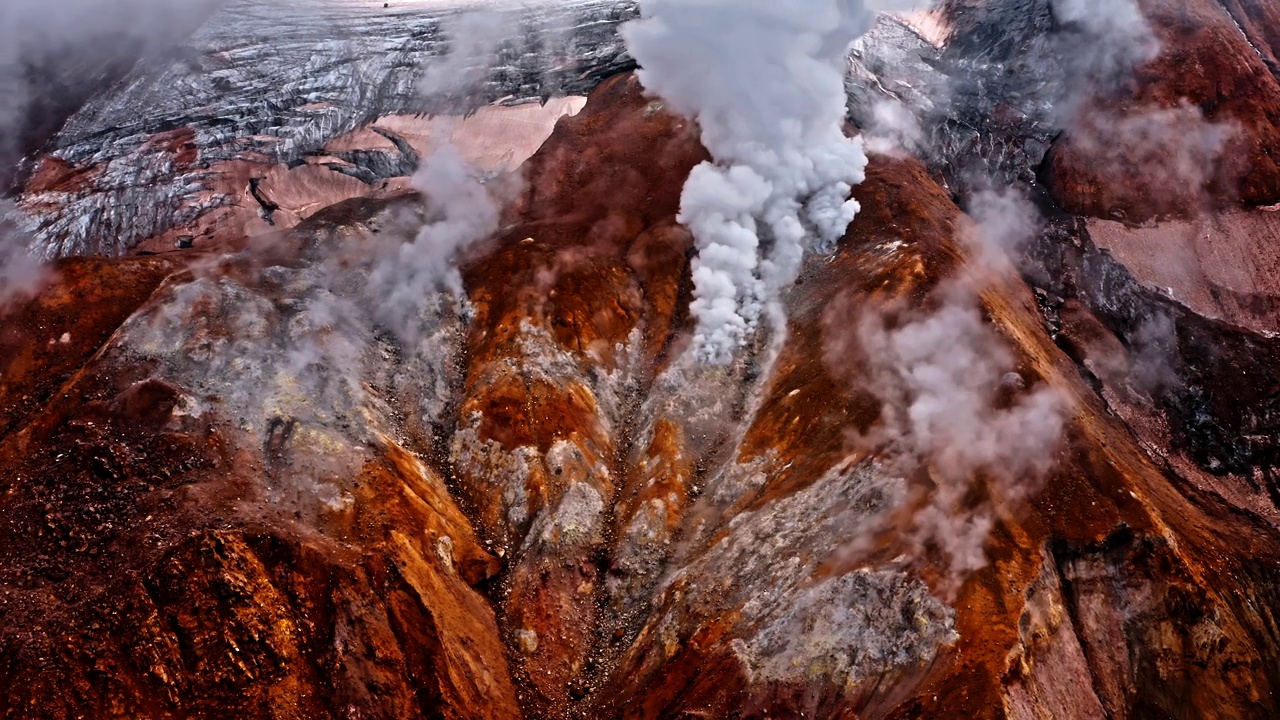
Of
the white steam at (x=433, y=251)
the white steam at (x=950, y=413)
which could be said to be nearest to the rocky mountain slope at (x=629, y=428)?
the white steam at (x=950, y=413)

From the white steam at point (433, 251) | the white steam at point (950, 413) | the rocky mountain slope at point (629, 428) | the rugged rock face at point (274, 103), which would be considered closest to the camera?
the rocky mountain slope at point (629, 428)

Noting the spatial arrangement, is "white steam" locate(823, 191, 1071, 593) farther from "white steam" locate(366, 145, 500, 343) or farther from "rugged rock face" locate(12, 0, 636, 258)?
"rugged rock face" locate(12, 0, 636, 258)

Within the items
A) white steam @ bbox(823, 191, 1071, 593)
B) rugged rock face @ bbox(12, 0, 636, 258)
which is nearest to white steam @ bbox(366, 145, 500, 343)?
rugged rock face @ bbox(12, 0, 636, 258)

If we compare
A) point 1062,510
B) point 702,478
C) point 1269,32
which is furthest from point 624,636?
point 1269,32

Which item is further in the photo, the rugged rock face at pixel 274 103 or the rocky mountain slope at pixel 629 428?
the rugged rock face at pixel 274 103

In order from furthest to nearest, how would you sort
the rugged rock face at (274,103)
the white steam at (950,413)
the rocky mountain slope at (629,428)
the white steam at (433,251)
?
1. the rugged rock face at (274,103)
2. the white steam at (433,251)
3. the white steam at (950,413)
4. the rocky mountain slope at (629,428)

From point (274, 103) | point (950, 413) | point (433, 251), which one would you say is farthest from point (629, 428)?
point (274, 103)

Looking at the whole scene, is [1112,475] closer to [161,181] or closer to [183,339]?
[183,339]

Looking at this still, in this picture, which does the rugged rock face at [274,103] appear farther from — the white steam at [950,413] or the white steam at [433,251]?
the white steam at [950,413]

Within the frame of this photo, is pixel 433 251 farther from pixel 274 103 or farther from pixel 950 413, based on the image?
pixel 950 413

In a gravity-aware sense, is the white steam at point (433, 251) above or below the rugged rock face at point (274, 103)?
below
